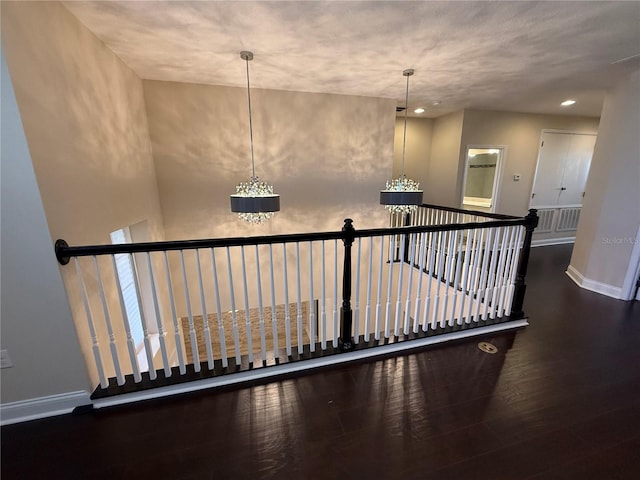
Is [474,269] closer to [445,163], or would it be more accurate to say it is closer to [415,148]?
[445,163]

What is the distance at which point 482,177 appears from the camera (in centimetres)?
591

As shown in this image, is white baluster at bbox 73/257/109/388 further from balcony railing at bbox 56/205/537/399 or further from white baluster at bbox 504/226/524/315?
white baluster at bbox 504/226/524/315

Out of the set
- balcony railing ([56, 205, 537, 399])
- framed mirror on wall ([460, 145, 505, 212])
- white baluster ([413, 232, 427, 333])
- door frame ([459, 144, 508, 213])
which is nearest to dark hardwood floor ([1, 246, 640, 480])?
balcony railing ([56, 205, 537, 399])

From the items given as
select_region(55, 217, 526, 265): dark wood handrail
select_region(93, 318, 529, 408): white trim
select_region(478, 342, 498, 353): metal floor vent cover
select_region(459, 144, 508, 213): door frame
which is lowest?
select_region(478, 342, 498, 353): metal floor vent cover

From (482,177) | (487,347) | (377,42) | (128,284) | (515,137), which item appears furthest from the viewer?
(482,177)

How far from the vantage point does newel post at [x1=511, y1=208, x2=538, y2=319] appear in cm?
239

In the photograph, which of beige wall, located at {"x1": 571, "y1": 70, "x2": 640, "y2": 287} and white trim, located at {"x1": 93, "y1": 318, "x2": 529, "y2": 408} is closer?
white trim, located at {"x1": 93, "y1": 318, "x2": 529, "y2": 408}

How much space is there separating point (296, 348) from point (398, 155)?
5.18 meters

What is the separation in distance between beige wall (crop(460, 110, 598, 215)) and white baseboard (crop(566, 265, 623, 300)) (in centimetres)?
206

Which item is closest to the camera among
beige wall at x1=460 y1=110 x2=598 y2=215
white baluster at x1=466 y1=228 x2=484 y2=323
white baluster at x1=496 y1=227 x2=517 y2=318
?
white baluster at x1=466 y1=228 x2=484 y2=323

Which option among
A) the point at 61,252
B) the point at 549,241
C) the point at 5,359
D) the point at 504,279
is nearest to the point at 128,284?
the point at 5,359

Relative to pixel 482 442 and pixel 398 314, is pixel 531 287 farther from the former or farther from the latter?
pixel 482 442

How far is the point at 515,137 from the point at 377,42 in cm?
442

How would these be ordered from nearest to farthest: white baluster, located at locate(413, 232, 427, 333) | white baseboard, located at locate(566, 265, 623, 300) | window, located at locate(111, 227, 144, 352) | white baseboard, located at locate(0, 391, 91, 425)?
white baseboard, located at locate(0, 391, 91, 425) → white baluster, located at locate(413, 232, 427, 333) → window, located at locate(111, 227, 144, 352) → white baseboard, located at locate(566, 265, 623, 300)
